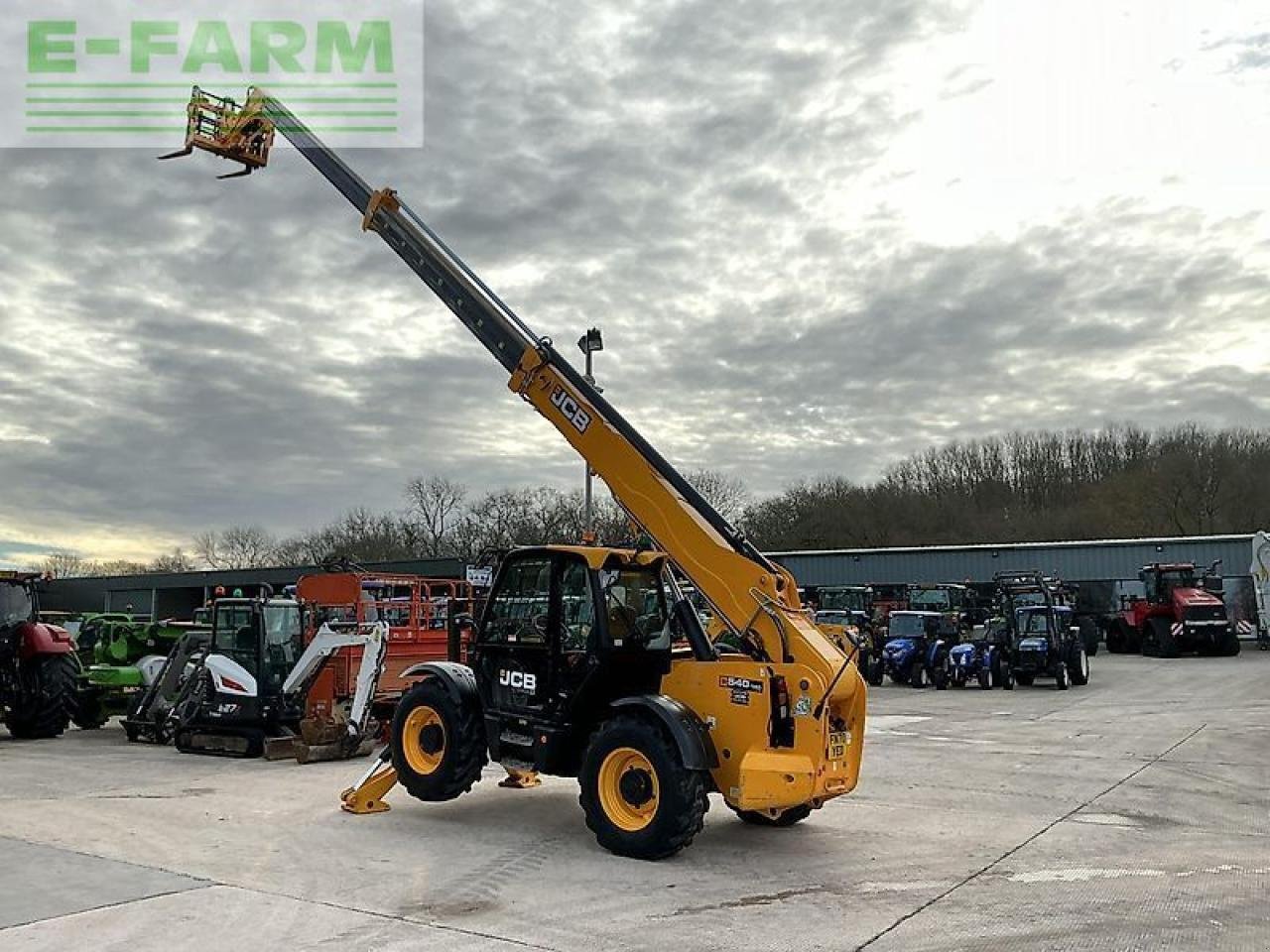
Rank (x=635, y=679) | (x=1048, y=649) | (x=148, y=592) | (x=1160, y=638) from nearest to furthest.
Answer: (x=635, y=679), (x=1048, y=649), (x=1160, y=638), (x=148, y=592)

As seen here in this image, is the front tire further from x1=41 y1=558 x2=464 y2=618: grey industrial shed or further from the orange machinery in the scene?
x1=41 y1=558 x2=464 y2=618: grey industrial shed

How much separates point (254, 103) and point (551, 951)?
33.9ft

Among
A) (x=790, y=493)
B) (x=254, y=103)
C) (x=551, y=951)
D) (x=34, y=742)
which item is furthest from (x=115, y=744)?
(x=790, y=493)

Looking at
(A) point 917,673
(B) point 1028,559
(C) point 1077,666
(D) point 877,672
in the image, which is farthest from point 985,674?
(B) point 1028,559

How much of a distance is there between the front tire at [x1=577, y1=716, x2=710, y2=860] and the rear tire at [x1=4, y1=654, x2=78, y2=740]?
10.9 meters

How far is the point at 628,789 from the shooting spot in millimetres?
8039

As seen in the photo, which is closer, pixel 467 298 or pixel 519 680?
pixel 519 680

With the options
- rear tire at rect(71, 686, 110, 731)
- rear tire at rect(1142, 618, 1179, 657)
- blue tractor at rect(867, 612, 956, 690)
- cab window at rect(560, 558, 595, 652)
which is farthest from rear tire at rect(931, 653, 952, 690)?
cab window at rect(560, 558, 595, 652)

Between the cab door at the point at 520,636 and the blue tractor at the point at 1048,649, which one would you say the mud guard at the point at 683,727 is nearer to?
the cab door at the point at 520,636

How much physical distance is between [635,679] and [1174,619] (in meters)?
29.3

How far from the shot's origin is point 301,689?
1422 centimetres

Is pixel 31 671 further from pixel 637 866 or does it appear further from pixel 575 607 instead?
pixel 637 866

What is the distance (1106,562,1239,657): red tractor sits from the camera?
104 feet

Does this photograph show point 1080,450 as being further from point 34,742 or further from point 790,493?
point 34,742
